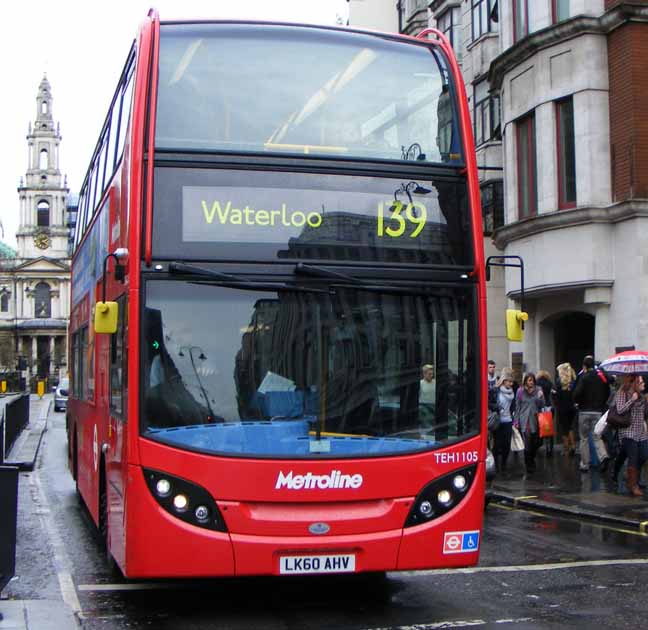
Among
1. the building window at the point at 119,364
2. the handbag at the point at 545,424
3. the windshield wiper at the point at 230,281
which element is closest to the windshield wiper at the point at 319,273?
the windshield wiper at the point at 230,281

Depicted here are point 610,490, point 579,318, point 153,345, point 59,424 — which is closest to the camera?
point 153,345

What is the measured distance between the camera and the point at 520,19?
24.4 metres

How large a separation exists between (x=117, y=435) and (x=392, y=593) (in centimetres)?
262

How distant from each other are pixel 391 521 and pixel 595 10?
1697 cm

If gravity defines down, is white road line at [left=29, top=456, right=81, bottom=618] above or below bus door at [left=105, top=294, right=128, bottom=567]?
below

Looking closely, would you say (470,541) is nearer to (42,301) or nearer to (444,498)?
(444,498)

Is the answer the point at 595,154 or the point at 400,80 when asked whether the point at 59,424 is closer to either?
the point at 595,154

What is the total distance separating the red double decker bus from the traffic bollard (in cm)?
79

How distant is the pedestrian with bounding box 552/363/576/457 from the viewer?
2072 centimetres

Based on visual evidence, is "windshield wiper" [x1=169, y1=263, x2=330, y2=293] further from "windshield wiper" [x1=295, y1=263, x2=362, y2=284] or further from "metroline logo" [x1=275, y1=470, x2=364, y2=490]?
"metroline logo" [x1=275, y1=470, x2=364, y2=490]

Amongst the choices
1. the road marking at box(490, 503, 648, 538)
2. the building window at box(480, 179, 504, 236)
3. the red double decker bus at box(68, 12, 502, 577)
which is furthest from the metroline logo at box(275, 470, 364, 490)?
the building window at box(480, 179, 504, 236)

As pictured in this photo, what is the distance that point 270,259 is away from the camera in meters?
8.02

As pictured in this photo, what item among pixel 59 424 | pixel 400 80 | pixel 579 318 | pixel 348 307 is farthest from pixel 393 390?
pixel 59 424

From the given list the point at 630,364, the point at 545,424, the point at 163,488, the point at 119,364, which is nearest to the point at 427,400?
the point at 163,488
